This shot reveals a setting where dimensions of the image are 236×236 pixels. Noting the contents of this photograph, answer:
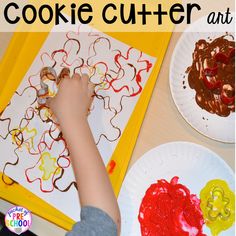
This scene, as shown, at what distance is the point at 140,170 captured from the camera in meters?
0.86

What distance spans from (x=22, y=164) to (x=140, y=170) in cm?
23

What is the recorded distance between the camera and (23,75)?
0.94m

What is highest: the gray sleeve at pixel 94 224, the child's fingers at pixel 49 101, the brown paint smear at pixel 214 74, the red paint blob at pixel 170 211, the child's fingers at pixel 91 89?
the brown paint smear at pixel 214 74

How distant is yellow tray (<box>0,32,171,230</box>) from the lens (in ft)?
2.84

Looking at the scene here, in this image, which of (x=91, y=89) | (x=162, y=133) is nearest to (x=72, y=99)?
(x=91, y=89)

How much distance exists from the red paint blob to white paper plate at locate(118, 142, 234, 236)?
11 mm

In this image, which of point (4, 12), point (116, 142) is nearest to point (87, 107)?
point (116, 142)

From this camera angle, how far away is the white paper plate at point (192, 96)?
87 cm

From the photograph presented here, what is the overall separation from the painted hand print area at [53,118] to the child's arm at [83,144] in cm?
4

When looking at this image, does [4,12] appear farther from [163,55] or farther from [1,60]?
[163,55]

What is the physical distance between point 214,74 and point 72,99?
28 cm

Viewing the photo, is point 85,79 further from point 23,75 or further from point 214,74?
point 214,74

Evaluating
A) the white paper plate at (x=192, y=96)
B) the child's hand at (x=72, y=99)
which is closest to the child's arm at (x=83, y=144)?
the child's hand at (x=72, y=99)

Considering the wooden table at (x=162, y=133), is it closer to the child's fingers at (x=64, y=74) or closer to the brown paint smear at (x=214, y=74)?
the brown paint smear at (x=214, y=74)
